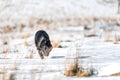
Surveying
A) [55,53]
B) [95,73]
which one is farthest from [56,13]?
[95,73]

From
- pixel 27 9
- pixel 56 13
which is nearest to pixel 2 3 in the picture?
pixel 27 9

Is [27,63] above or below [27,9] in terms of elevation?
above

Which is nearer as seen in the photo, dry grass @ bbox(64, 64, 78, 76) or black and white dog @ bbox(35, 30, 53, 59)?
dry grass @ bbox(64, 64, 78, 76)

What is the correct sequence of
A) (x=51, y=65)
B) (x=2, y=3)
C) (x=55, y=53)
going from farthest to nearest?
(x=2, y=3) → (x=55, y=53) → (x=51, y=65)

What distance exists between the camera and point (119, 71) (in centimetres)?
471

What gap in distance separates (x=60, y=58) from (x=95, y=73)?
1.57 m

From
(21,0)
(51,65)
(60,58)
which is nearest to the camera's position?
(51,65)

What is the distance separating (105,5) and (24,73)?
40.9m

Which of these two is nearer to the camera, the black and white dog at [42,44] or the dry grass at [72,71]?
the dry grass at [72,71]

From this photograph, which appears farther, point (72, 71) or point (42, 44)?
point (42, 44)

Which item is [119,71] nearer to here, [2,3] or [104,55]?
[104,55]

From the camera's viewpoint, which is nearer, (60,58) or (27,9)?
(60,58)

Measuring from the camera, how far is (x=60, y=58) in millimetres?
Answer: 6387

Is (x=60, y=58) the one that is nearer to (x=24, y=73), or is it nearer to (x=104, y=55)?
(x=104, y=55)
